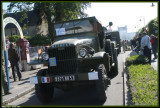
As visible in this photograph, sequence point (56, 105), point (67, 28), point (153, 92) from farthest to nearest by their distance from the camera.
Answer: point (67, 28) < point (56, 105) < point (153, 92)

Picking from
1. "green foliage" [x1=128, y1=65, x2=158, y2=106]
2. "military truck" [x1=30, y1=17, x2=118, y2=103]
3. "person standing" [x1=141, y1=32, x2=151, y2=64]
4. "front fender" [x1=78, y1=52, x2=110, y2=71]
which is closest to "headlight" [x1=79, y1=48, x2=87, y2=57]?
"military truck" [x1=30, y1=17, x2=118, y2=103]

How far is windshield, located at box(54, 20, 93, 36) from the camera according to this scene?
7.29 meters

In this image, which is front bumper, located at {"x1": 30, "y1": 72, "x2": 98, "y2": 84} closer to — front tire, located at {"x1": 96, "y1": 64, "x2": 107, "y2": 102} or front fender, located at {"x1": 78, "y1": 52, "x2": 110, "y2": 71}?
front tire, located at {"x1": 96, "y1": 64, "x2": 107, "y2": 102}

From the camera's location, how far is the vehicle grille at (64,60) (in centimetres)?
579

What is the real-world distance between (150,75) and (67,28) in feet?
11.2

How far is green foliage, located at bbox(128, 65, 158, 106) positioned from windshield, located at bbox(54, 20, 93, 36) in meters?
2.44

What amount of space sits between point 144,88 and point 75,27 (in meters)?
3.32

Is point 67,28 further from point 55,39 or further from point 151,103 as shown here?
point 151,103

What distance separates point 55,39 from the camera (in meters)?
7.49

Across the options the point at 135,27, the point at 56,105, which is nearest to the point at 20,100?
the point at 56,105

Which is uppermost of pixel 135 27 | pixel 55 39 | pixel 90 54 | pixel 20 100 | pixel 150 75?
pixel 135 27

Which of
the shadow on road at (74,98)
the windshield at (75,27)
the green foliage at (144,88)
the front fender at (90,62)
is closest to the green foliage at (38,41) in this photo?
the windshield at (75,27)

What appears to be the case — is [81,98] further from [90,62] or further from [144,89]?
[144,89]

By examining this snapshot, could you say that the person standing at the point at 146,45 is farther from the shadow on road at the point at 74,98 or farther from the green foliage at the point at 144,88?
the shadow on road at the point at 74,98
